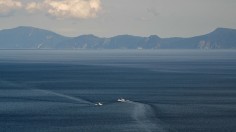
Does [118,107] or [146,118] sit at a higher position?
[118,107]

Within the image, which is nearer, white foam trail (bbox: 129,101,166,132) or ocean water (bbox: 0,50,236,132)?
white foam trail (bbox: 129,101,166,132)

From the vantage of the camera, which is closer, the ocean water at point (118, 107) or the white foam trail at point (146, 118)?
the white foam trail at point (146, 118)

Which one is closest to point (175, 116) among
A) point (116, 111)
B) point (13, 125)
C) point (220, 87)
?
point (116, 111)

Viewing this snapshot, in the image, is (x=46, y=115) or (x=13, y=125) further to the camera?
(x=46, y=115)

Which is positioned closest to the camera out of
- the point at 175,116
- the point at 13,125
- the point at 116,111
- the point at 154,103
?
the point at 13,125

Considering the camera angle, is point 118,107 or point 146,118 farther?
point 118,107

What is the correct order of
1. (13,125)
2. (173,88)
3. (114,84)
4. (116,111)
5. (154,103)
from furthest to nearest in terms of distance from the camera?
1. (114,84)
2. (173,88)
3. (154,103)
4. (116,111)
5. (13,125)

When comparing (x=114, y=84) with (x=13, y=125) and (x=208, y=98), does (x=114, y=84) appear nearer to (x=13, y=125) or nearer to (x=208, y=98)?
(x=208, y=98)
